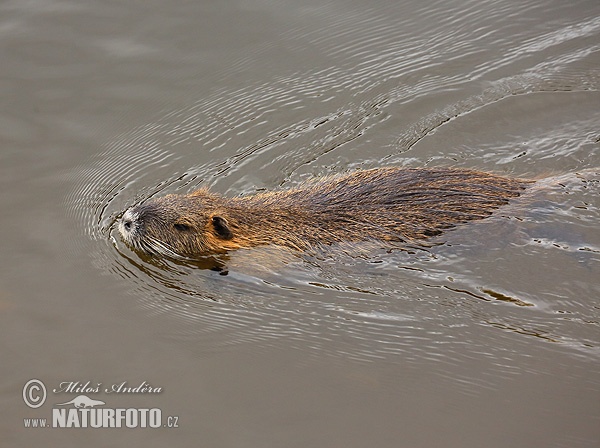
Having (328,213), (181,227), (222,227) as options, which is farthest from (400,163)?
(181,227)

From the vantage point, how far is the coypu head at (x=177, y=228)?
5.62m

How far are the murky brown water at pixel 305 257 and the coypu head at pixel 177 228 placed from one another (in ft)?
0.54

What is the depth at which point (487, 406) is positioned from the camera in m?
4.39

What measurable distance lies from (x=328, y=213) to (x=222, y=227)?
79cm

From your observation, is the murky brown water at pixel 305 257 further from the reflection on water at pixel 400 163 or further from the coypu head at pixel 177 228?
the coypu head at pixel 177 228

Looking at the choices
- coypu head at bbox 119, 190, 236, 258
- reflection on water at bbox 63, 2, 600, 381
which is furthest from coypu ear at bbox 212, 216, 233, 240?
reflection on water at bbox 63, 2, 600, 381

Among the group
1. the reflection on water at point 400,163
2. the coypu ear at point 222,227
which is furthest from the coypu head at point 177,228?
the reflection on water at point 400,163

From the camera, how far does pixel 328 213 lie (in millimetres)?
Result: 5535

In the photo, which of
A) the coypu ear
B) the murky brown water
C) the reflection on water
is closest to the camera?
the murky brown water

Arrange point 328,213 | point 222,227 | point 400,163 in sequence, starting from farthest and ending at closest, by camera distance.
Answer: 1. point 400,163
2. point 222,227
3. point 328,213

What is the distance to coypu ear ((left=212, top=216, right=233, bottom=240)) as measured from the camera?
5605 millimetres

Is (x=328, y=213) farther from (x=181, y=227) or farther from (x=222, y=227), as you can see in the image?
(x=181, y=227)

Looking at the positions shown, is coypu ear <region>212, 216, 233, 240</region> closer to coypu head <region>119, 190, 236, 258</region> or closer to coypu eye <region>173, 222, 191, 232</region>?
coypu head <region>119, 190, 236, 258</region>

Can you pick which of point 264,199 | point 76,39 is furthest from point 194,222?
point 76,39
